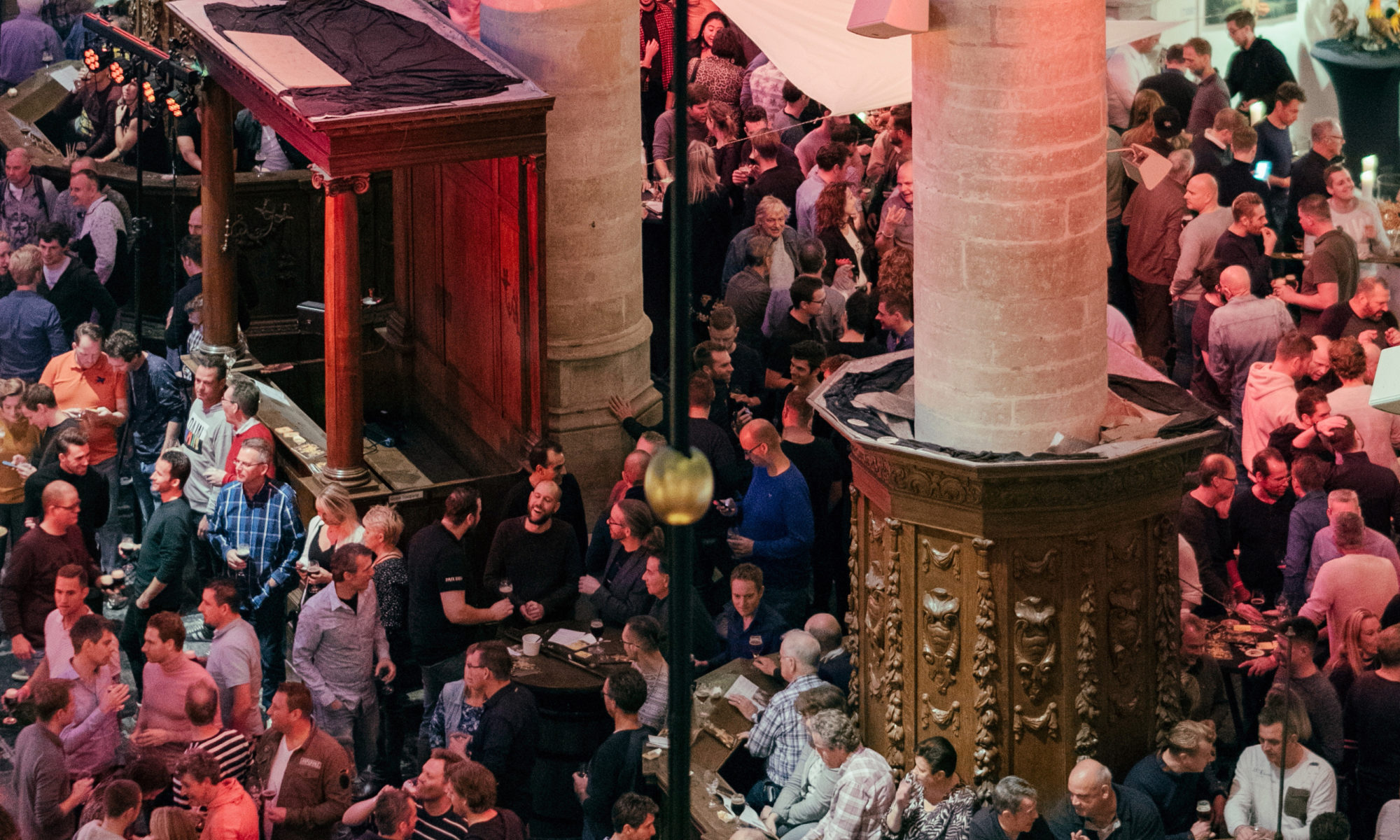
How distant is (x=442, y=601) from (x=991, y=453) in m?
2.97

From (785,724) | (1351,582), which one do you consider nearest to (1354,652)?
(1351,582)

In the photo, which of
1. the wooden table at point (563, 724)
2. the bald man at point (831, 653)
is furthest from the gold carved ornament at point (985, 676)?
the wooden table at point (563, 724)

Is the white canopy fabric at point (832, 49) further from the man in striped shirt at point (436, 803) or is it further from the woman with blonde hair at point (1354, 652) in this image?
the man in striped shirt at point (436, 803)

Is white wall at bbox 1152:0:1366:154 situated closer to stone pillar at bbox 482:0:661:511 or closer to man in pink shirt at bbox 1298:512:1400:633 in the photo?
stone pillar at bbox 482:0:661:511

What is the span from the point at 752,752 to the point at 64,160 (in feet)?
31.3

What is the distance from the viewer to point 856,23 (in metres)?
7.48

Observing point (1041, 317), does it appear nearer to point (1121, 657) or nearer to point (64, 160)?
point (1121, 657)

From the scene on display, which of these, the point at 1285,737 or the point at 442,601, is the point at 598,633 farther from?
the point at 1285,737

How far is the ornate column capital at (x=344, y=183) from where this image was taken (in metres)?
10.0

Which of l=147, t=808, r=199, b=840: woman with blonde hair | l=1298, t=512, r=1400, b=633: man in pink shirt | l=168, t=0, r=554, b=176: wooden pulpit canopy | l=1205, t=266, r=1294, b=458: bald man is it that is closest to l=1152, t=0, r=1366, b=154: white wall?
l=1205, t=266, r=1294, b=458: bald man

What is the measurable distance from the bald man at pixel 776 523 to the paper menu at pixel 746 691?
1.62 feet

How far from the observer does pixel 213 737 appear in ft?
27.2

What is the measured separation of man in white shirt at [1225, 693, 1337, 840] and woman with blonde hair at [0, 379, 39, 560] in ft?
21.3

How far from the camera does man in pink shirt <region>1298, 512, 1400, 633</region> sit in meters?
8.56
